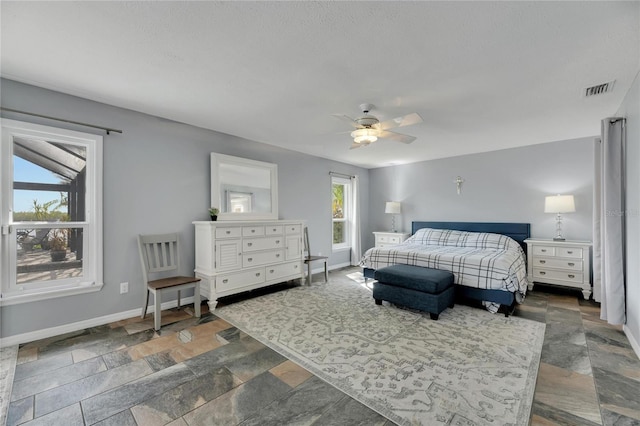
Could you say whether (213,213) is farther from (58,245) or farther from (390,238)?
(390,238)

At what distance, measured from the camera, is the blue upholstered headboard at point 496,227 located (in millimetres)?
4879

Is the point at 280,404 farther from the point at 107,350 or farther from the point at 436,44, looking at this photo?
the point at 436,44

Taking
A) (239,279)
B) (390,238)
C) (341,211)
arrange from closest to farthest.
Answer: (239,279)
(390,238)
(341,211)

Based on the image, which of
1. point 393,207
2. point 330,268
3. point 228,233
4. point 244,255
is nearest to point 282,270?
point 244,255

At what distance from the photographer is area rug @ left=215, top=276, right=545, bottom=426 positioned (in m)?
1.83

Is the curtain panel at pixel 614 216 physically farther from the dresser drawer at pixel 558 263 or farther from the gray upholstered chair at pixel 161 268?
the gray upholstered chair at pixel 161 268

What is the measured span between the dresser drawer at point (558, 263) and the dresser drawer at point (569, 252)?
7cm

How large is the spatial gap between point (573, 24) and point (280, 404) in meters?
3.12

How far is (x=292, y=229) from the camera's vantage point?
4.70m

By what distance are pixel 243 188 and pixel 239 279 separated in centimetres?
142

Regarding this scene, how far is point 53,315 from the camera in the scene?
284cm

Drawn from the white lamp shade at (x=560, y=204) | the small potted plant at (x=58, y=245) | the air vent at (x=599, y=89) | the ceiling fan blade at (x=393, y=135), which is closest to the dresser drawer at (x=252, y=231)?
the small potted plant at (x=58, y=245)

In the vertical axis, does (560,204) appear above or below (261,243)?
above

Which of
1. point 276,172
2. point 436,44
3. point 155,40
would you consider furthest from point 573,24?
point 276,172
